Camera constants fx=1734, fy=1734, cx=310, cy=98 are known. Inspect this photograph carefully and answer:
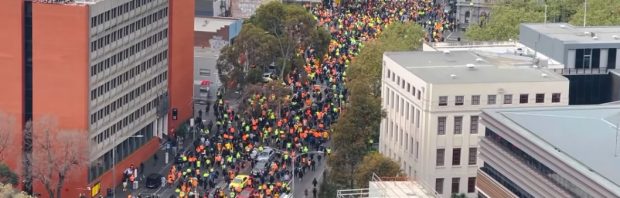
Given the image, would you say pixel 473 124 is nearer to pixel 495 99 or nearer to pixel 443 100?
pixel 495 99

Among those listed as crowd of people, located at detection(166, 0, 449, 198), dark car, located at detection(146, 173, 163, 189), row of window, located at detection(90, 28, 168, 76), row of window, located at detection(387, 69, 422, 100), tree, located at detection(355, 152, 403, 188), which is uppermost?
row of window, located at detection(90, 28, 168, 76)

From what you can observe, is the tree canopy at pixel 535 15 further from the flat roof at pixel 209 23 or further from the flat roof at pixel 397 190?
the flat roof at pixel 397 190

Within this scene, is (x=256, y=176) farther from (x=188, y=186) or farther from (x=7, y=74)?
(x=7, y=74)

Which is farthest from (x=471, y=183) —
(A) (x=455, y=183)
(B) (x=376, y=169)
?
(B) (x=376, y=169)

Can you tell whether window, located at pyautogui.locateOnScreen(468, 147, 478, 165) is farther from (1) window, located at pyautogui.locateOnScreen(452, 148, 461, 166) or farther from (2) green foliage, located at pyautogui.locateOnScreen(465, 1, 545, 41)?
(2) green foliage, located at pyautogui.locateOnScreen(465, 1, 545, 41)

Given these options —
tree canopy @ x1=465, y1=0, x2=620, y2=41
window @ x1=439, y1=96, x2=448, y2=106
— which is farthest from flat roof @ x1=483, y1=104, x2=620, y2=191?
tree canopy @ x1=465, y1=0, x2=620, y2=41

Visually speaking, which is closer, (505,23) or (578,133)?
(578,133)
